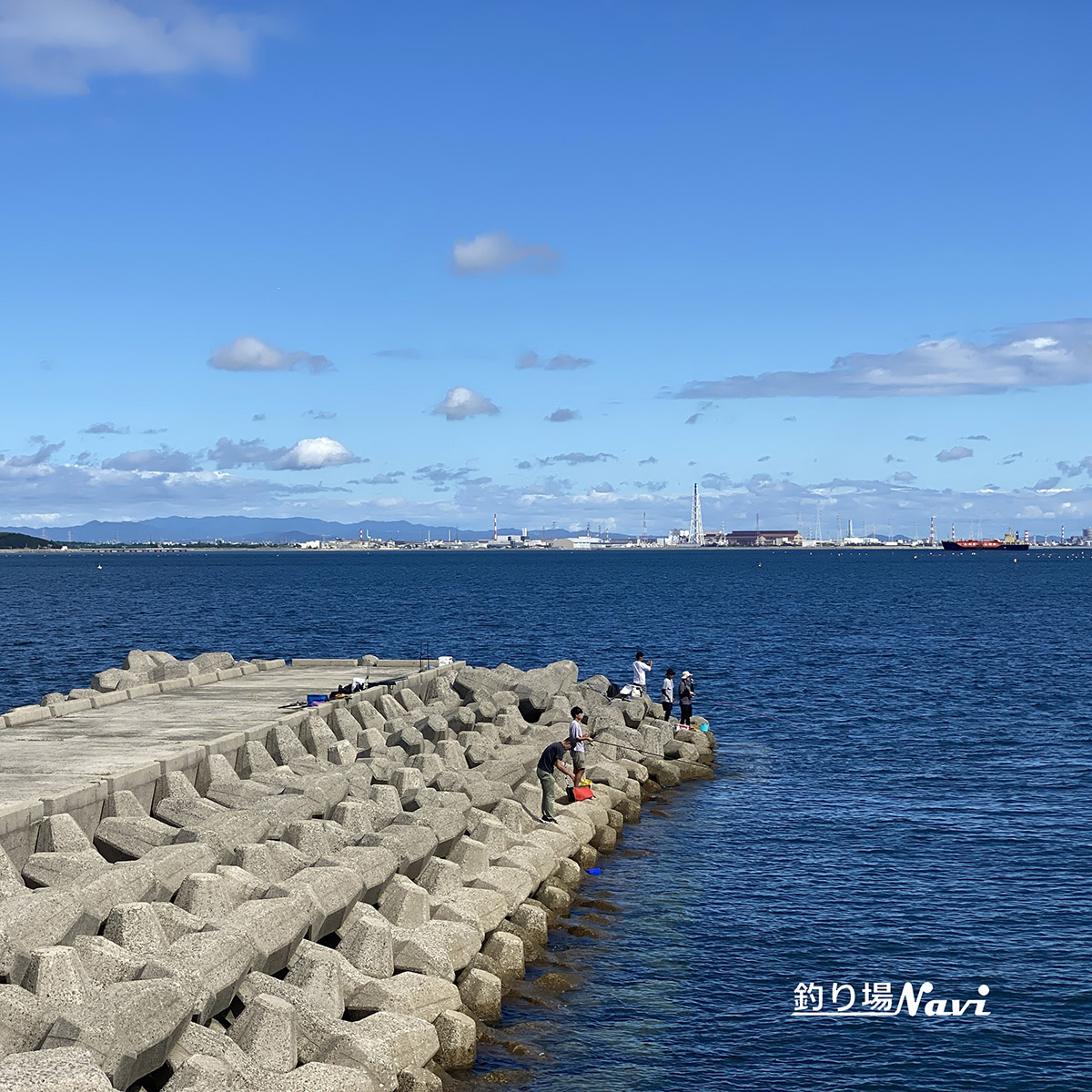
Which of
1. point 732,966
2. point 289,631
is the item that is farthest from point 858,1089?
point 289,631

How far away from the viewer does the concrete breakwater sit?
10.6m

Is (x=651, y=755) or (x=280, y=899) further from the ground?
(x=280, y=899)

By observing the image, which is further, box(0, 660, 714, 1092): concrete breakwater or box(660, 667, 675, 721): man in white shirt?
box(660, 667, 675, 721): man in white shirt

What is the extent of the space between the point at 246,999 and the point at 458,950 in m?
3.17

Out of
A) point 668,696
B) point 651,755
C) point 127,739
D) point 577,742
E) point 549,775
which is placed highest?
point 127,739

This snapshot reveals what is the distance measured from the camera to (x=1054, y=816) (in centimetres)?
2434

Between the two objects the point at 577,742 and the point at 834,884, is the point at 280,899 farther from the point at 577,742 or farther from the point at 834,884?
the point at 834,884

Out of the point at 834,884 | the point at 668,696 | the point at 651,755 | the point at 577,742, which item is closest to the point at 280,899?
the point at 577,742

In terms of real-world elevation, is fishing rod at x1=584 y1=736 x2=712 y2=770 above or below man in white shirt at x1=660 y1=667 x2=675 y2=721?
below

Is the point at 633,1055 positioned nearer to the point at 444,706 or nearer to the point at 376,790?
the point at 376,790

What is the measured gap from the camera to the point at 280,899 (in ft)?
44.7

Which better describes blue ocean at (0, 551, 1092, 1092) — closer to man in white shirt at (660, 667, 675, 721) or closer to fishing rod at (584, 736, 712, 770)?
fishing rod at (584, 736, 712, 770)

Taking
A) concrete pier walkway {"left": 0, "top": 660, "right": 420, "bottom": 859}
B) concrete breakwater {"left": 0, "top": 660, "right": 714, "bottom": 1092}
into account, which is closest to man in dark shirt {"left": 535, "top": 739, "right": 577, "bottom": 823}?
concrete breakwater {"left": 0, "top": 660, "right": 714, "bottom": 1092}

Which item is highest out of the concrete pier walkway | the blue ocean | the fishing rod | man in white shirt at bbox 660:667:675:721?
the concrete pier walkway
